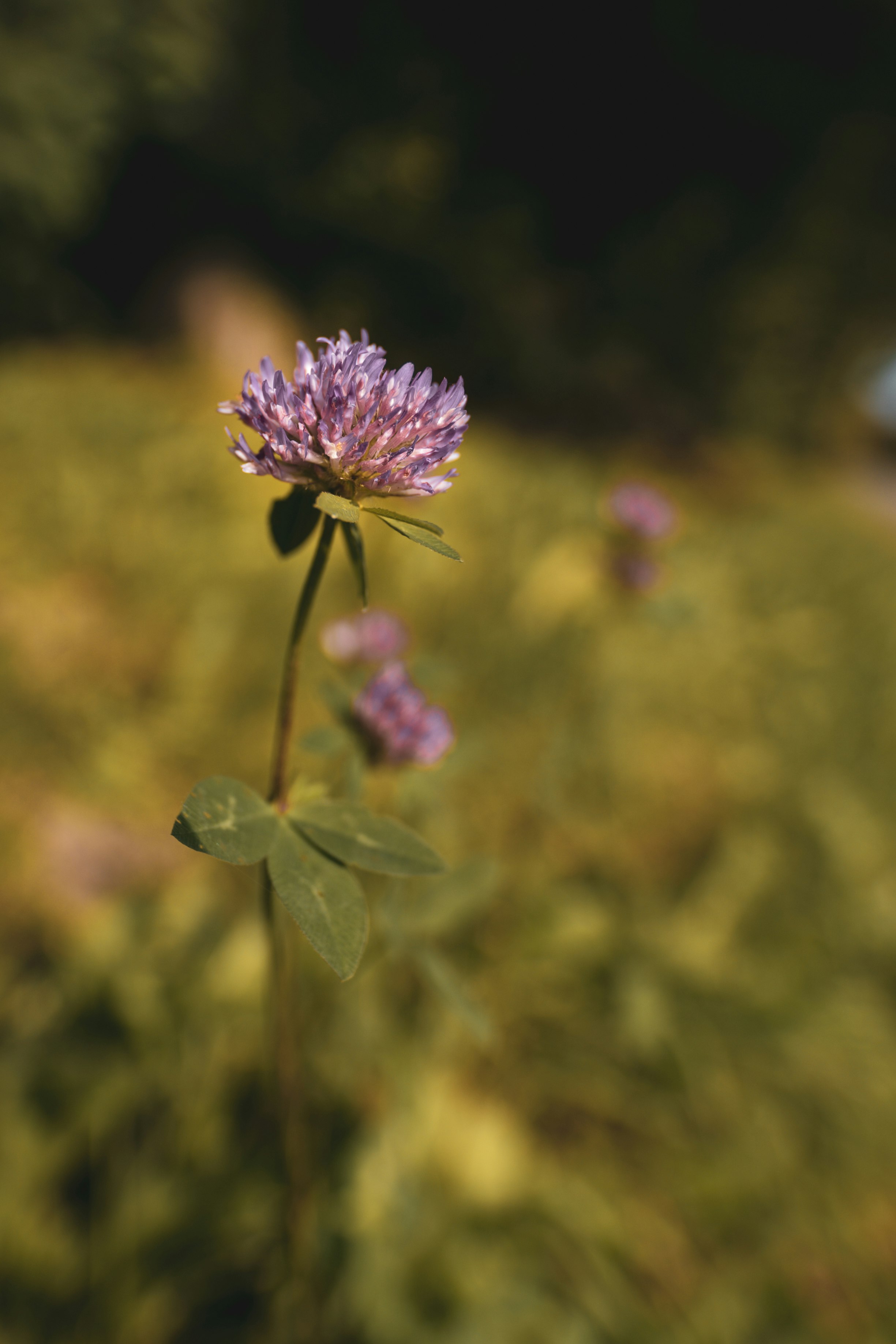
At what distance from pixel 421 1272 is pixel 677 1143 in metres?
0.49

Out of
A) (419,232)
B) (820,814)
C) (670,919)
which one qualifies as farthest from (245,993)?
(419,232)

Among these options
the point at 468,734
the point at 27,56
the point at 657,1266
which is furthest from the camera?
the point at 27,56

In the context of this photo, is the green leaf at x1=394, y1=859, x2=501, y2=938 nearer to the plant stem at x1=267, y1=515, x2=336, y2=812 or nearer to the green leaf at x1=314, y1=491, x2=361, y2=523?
the plant stem at x1=267, y1=515, x2=336, y2=812

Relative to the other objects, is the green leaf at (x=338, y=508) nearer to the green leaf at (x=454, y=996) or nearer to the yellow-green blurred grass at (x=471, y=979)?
the yellow-green blurred grass at (x=471, y=979)

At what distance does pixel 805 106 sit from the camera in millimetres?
5168

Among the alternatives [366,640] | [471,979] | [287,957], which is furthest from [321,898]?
[471,979]

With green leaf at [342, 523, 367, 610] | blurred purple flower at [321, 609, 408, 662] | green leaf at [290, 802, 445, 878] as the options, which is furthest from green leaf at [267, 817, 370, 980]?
blurred purple flower at [321, 609, 408, 662]

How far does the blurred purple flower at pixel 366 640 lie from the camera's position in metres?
0.87

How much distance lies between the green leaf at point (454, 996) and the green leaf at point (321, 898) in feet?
0.66

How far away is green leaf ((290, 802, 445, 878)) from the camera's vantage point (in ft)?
1.68

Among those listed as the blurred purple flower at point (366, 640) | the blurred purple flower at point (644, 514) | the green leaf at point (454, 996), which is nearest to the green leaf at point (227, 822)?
the green leaf at point (454, 996)

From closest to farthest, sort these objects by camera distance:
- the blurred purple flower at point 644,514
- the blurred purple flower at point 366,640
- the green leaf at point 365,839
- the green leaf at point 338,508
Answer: the green leaf at point 338,508 < the green leaf at point 365,839 < the blurred purple flower at point 366,640 < the blurred purple flower at point 644,514

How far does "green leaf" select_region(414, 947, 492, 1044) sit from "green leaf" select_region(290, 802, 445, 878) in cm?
19

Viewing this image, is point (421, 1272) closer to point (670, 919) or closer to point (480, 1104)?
point (480, 1104)
